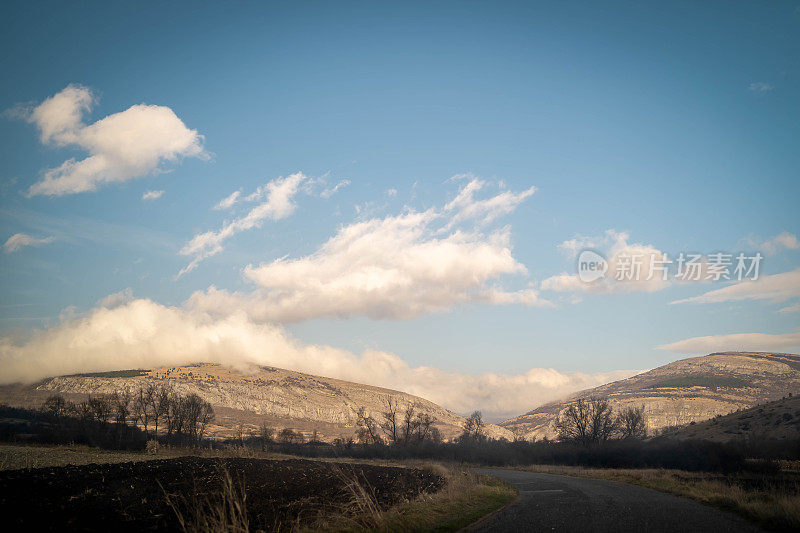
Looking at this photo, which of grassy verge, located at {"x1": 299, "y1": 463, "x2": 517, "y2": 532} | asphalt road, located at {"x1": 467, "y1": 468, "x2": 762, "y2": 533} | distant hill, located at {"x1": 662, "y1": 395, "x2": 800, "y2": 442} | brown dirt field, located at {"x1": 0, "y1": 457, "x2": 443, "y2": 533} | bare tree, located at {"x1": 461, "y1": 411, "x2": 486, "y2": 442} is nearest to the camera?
grassy verge, located at {"x1": 299, "y1": 463, "x2": 517, "y2": 532}

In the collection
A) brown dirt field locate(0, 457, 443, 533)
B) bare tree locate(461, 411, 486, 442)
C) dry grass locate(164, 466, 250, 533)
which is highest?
dry grass locate(164, 466, 250, 533)

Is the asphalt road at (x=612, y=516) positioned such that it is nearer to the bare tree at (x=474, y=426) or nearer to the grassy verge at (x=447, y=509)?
the grassy verge at (x=447, y=509)

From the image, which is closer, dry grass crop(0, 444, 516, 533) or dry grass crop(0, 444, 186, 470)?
dry grass crop(0, 444, 516, 533)

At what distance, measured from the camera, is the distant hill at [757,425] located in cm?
7706

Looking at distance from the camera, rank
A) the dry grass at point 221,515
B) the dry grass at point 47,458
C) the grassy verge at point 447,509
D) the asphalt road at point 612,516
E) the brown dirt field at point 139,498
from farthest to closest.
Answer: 1. the dry grass at point 47,458
2. the grassy verge at point 447,509
3. the asphalt road at point 612,516
4. the brown dirt field at point 139,498
5. the dry grass at point 221,515

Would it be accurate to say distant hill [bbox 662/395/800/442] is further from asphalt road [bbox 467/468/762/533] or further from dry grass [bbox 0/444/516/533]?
dry grass [bbox 0/444/516/533]

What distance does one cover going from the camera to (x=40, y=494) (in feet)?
58.1

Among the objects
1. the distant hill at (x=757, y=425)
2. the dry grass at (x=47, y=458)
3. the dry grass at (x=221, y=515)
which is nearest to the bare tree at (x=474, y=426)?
the distant hill at (x=757, y=425)

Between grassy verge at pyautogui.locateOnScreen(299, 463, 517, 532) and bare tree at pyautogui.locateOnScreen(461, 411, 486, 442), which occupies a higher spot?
grassy verge at pyautogui.locateOnScreen(299, 463, 517, 532)

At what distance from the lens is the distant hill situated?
77.1m

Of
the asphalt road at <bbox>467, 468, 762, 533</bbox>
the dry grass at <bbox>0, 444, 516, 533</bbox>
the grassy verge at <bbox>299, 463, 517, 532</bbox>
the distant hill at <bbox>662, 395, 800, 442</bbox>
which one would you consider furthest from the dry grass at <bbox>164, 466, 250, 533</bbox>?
the distant hill at <bbox>662, 395, 800, 442</bbox>

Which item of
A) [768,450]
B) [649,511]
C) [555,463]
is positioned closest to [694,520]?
[649,511]

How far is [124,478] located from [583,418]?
9447 centimetres

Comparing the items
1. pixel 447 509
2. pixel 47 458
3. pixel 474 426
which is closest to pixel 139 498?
pixel 447 509
